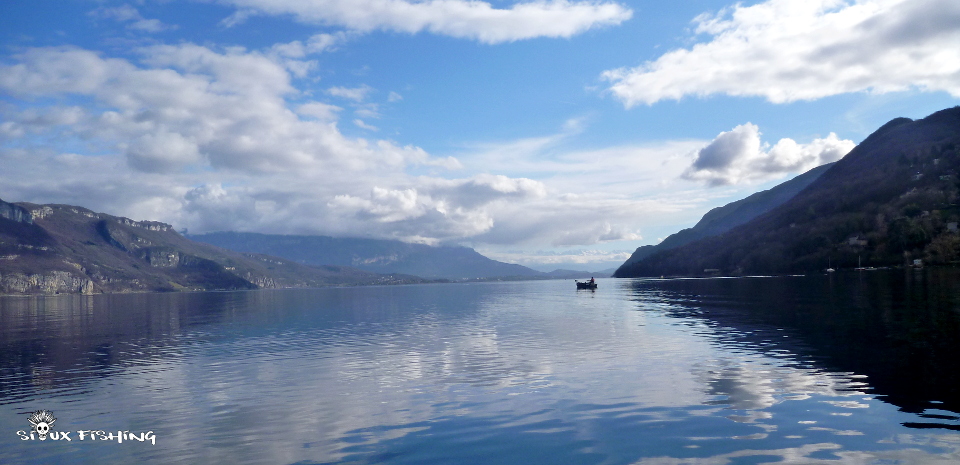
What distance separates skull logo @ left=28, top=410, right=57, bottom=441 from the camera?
29.7 m

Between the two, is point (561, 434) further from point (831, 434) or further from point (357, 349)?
point (357, 349)

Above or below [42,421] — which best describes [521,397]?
below

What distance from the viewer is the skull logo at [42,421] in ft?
97.5

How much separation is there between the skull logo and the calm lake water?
0.78m

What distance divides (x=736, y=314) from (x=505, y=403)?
228ft

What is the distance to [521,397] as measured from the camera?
35094 millimetres

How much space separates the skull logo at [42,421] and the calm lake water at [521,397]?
2.55 ft

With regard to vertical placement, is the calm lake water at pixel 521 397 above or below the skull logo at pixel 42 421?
below

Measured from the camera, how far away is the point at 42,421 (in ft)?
103

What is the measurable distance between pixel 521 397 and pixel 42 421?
2911 centimetres

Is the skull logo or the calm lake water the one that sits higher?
the skull logo

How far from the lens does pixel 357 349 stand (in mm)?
62125

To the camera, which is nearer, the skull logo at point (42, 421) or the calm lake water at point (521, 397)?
the calm lake water at point (521, 397)

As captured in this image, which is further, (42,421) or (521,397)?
(521,397)
